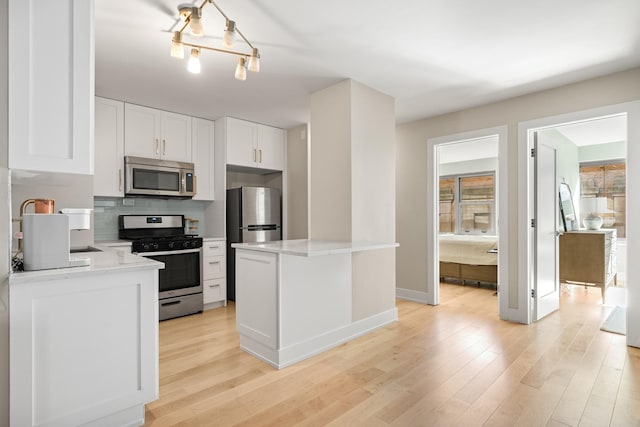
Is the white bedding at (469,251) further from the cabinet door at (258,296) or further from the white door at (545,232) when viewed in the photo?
the cabinet door at (258,296)

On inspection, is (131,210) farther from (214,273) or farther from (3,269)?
(3,269)

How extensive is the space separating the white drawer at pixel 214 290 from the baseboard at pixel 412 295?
2.24 meters

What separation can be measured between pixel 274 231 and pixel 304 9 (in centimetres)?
301

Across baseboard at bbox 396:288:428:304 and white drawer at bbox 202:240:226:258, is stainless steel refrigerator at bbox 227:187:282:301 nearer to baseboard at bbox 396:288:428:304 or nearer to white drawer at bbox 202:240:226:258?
white drawer at bbox 202:240:226:258

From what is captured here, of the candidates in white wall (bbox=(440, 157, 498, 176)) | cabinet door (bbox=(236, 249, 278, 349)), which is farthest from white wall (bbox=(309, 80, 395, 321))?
white wall (bbox=(440, 157, 498, 176))

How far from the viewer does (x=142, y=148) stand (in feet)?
12.4

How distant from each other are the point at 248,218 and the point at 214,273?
0.78m

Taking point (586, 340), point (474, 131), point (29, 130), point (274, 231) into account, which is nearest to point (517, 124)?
point (474, 131)

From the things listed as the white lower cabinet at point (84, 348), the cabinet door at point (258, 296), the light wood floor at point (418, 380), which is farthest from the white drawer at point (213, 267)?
the white lower cabinet at point (84, 348)

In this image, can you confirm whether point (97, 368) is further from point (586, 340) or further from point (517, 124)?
point (517, 124)

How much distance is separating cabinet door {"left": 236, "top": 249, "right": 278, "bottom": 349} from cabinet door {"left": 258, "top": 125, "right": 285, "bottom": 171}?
2.01m

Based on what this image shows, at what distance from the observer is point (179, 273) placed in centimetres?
381

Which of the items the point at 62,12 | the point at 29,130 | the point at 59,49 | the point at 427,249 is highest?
the point at 62,12

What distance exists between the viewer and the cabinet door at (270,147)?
15.0 feet
